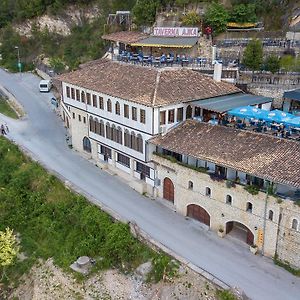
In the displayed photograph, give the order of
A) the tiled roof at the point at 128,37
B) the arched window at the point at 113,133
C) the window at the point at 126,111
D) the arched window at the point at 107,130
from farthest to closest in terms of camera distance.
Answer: the tiled roof at the point at 128,37
the arched window at the point at 107,130
the arched window at the point at 113,133
the window at the point at 126,111

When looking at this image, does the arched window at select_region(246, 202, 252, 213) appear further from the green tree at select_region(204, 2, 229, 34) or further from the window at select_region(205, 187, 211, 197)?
the green tree at select_region(204, 2, 229, 34)

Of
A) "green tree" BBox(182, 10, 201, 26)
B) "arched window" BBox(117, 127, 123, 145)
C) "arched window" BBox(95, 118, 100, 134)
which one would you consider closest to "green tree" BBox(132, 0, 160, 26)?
"green tree" BBox(182, 10, 201, 26)

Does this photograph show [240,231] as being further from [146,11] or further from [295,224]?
[146,11]

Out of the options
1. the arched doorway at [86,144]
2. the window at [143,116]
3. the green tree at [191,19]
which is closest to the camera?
the window at [143,116]

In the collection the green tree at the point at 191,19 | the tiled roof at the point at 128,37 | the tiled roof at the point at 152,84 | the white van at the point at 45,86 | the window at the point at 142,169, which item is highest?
the green tree at the point at 191,19

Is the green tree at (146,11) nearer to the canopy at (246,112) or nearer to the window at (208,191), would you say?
the canopy at (246,112)

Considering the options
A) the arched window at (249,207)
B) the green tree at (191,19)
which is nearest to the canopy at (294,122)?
the arched window at (249,207)
